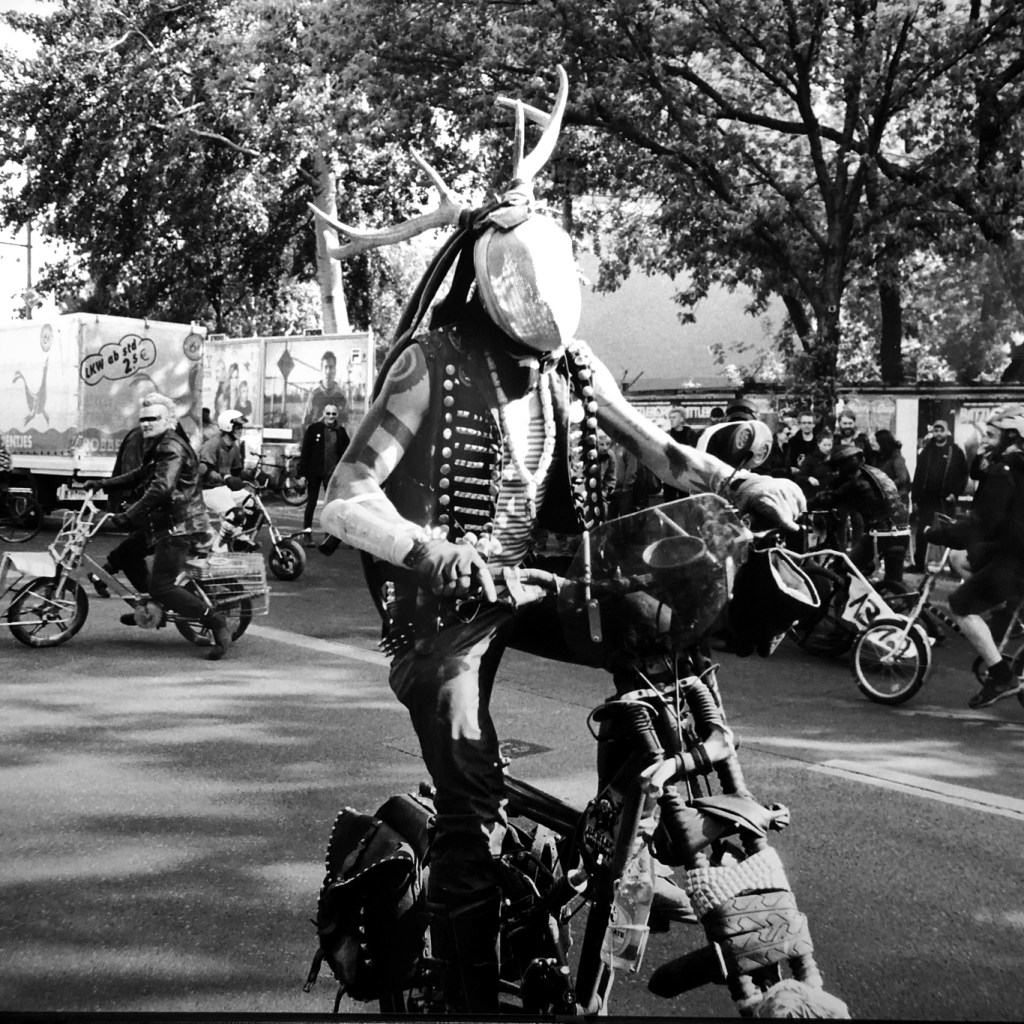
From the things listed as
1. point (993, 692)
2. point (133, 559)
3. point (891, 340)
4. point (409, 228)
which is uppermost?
point (891, 340)

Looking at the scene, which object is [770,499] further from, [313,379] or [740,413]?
[313,379]

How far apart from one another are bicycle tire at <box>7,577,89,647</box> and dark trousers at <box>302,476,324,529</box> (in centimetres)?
324

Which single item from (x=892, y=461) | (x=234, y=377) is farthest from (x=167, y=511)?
(x=234, y=377)

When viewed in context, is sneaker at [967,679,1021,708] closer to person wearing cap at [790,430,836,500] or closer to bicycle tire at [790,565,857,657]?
bicycle tire at [790,565,857,657]

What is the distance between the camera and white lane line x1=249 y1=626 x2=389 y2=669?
669cm

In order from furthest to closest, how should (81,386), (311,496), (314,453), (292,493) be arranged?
(81,386) < (292,493) < (311,496) < (314,453)

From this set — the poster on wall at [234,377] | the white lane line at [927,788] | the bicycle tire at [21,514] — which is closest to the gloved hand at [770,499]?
the white lane line at [927,788]

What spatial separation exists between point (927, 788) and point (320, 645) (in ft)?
12.3

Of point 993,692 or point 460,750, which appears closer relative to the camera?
point 460,750

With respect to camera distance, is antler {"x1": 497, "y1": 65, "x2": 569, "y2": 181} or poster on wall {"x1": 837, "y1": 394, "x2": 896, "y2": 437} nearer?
antler {"x1": 497, "y1": 65, "x2": 569, "y2": 181}

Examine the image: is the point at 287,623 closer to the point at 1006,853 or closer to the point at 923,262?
the point at 1006,853

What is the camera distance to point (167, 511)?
731cm

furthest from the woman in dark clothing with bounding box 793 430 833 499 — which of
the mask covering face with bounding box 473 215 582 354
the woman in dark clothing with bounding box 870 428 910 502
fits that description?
the mask covering face with bounding box 473 215 582 354

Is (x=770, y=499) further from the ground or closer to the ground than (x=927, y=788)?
further from the ground
